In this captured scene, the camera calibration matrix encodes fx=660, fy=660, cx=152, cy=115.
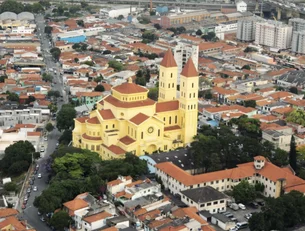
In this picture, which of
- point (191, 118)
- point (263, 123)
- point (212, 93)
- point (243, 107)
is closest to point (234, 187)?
point (191, 118)

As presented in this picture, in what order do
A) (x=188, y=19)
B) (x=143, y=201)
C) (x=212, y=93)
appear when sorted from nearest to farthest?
1. (x=143, y=201)
2. (x=212, y=93)
3. (x=188, y=19)

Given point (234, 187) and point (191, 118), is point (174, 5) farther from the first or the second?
point (234, 187)

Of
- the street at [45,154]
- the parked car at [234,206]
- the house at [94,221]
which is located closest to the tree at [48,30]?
the street at [45,154]

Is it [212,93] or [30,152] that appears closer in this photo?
[30,152]

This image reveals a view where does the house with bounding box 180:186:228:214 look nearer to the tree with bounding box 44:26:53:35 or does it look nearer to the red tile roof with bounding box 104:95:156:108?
the red tile roof with bounding box 104:95:156:108

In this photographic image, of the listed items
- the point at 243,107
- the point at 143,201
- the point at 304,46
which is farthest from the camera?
the point at 304,46

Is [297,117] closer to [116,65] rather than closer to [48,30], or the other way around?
[116,65]

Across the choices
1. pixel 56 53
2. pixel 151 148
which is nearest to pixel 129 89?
pixel 151 148
